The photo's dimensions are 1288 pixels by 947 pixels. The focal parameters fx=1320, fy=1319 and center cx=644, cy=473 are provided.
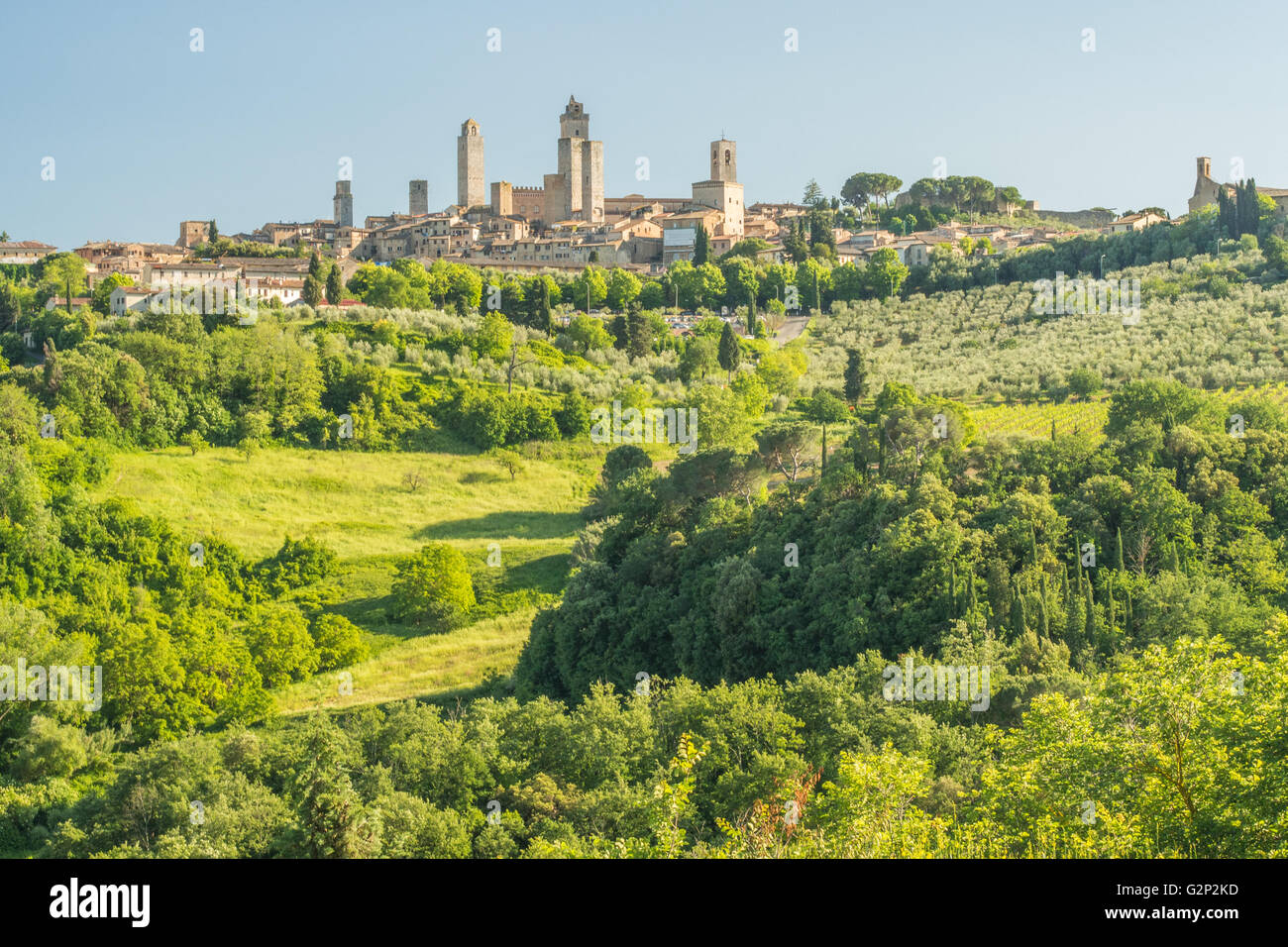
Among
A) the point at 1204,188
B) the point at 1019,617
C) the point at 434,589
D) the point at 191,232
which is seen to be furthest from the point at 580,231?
the point at 1019,617

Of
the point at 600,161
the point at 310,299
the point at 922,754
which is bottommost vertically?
the point at 922,754

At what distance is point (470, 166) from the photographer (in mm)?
114812

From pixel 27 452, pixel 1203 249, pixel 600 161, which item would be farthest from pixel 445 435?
pixel 600 161

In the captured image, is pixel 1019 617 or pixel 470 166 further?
pixel 470 166

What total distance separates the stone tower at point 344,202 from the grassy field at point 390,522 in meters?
75.5

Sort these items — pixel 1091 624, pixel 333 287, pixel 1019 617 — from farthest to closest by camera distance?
1. pixel 333 287
2. pixel 1019 617
3. pixel 1091 624

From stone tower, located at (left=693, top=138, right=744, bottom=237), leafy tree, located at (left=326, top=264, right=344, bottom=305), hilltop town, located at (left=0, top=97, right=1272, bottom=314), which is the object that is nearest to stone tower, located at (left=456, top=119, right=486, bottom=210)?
hilltop town, located at (left=0, top=97, right=1272, bottom=314)

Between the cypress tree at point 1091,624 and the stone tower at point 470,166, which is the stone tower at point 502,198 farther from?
the cypress tree at point 1091,624

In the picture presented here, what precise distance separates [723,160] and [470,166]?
73.1ft

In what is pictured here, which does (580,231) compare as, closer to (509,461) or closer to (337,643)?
(509,461)

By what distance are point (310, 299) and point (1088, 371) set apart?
37777mm

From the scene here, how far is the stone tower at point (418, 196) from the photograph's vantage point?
122 meters
